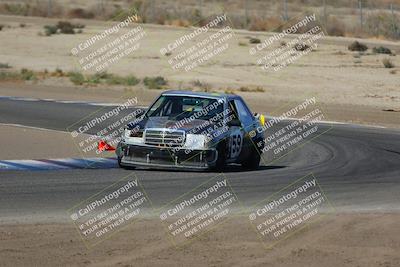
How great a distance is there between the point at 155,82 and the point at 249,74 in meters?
4.48

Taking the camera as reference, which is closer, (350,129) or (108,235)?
(108,235)

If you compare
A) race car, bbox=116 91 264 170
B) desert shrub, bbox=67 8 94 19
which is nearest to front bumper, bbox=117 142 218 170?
race car, bbox=116 91 264 170

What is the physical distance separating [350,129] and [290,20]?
3978 cm

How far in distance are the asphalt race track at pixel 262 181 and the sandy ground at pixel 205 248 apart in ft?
3.55

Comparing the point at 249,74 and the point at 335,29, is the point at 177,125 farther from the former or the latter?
the point at 335,29

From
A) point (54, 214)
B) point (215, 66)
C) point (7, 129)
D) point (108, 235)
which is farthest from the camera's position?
point (215, 66)

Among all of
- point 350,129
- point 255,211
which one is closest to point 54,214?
point 255,211

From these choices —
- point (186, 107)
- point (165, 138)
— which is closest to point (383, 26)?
point (186, 107)

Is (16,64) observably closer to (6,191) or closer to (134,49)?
(134,49)

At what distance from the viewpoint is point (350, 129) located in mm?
27625

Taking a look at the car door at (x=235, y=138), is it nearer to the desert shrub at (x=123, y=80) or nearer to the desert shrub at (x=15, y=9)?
the desert shrub at (x=123, y=80)

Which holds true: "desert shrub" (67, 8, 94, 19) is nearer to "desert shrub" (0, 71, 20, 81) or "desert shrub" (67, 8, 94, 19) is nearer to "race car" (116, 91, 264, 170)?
"desert shrub" (0, 71, 20, 81)

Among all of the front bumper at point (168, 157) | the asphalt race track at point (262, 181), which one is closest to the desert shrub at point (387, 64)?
the asphalt race track at point (262, 181)

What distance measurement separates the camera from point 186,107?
60.3 ft
